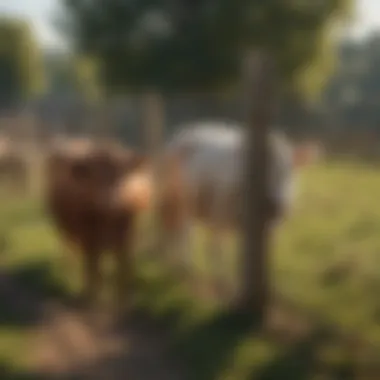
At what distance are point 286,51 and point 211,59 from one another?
78 cm

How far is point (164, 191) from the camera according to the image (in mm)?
6203

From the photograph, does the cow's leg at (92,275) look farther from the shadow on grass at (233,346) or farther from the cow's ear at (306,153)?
the cow's ear at (306,153)

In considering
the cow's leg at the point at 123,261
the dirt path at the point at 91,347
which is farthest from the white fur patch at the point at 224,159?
the dirt path at the point at 91,347

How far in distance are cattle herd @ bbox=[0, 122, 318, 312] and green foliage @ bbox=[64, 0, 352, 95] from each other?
1.55 ft

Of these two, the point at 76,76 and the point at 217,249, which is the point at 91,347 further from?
the point at 76,76

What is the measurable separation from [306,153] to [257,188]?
58 cm

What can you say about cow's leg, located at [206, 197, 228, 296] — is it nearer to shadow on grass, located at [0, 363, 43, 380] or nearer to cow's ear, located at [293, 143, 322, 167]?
cow's ear, located at [293, 143, 322, 167]

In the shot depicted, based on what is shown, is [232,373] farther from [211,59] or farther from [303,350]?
[211,59]

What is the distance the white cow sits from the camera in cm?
541

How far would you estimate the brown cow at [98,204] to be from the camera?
5352 millimetres

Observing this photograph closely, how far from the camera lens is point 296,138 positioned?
Result: 17.9 ft

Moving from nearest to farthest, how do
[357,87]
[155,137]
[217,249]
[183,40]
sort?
1. [357,87]
2. [217,249]
3. [155,137]
4. [183,40]

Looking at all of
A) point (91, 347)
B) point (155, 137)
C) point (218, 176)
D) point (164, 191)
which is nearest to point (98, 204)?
point (218, 176)

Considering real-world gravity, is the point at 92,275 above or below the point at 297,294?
above
